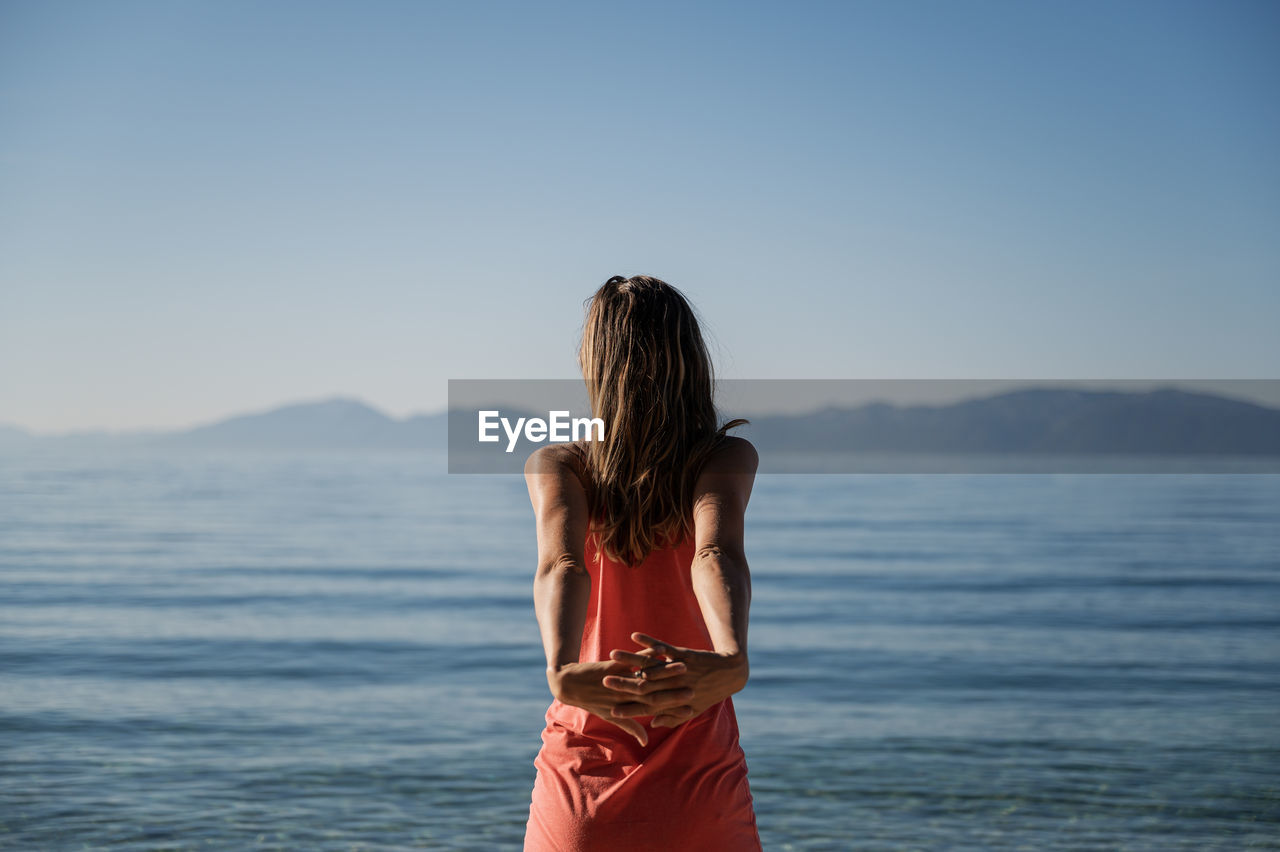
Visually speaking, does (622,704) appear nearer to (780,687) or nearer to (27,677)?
(780,687)

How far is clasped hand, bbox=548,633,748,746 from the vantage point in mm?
1338

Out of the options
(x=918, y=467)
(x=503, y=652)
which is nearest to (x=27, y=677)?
(x=503, y=652)

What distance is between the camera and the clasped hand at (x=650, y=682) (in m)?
1.34

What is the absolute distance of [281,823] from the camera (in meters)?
5.97

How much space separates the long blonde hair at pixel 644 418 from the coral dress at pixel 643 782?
0.25 ft

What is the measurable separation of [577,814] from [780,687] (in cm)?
934

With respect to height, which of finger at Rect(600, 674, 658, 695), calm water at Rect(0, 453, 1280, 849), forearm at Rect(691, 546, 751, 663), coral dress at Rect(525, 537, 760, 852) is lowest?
calm water at Rect(0, 453, 1280, 849)

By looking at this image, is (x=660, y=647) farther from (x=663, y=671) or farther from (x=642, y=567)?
(x=642, y=567)

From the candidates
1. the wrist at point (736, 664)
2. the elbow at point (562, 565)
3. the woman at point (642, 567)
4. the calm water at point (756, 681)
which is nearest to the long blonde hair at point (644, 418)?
the woman at point (642, 567)

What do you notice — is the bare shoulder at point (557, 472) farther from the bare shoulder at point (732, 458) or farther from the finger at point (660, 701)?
the finger at point (660, 701)

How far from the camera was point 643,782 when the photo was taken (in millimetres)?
1560

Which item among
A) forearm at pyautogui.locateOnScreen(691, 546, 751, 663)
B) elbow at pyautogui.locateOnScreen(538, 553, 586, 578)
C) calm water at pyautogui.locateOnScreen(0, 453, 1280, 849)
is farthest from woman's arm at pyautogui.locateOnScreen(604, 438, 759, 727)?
calm water at pyautogui.locateOnScreen(0, 453, 1280, 849)

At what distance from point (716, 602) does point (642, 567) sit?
0.82 ft

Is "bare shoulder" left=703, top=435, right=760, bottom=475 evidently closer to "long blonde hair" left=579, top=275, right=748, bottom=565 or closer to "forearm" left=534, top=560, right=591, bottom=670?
"long blonde hair" left=579, top=275, right=748, bottom=565
